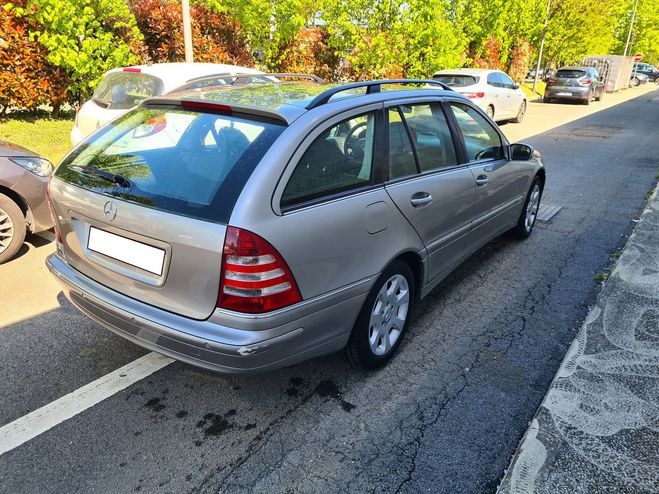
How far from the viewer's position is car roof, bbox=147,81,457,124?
8.61 feet

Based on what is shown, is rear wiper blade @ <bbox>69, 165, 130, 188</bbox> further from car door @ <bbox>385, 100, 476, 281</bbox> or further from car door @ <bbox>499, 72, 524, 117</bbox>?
car door @ <bbox>499, 72, 524, 117</bbox>

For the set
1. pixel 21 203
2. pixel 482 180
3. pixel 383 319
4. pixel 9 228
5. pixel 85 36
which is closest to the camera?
pixel 383 319

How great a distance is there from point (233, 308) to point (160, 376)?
1.04 meters

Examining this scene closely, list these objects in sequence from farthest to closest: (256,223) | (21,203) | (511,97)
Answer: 1. (511,97)
2. (21,203)
3. (256,223)

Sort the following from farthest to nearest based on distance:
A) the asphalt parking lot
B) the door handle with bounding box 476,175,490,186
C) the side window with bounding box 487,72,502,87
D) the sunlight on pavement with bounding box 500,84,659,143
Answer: the side window with bounding box 487,72,502,87
the sunlight on pavement with bounding box 500,84,659,143
the door handle with bounding box 476,175,490,186
the asphalt parking lot

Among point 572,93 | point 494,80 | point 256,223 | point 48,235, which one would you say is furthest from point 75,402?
point 572,93

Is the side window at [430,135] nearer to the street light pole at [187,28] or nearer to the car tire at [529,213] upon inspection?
the car tire at [529,213]

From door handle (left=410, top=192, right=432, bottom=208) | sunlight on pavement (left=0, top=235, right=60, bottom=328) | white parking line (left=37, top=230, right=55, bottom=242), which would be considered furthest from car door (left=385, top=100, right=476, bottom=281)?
white parking line (left=37, top=230, right=55, bottom=242)

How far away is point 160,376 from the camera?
3.02 metres

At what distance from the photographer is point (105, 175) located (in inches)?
106

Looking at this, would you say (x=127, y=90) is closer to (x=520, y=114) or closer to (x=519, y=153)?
(x=519, y=153)

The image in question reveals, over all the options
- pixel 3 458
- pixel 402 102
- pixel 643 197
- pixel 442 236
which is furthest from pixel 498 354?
pixel 643 197

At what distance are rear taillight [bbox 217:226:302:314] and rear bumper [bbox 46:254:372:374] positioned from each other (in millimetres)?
63

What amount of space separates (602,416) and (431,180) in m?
1.67
